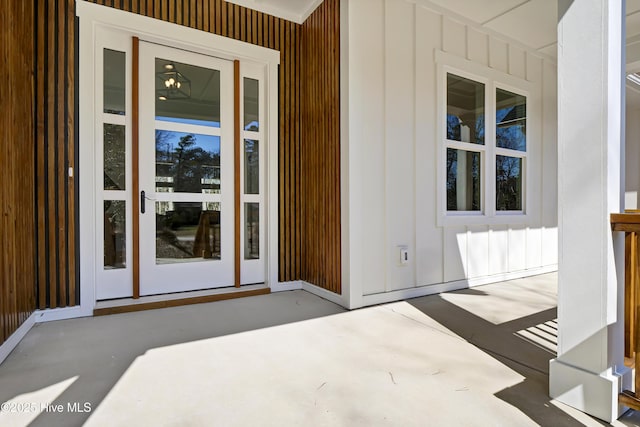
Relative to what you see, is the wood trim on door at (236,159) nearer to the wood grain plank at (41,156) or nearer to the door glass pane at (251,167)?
the door glass pane at (251,167)

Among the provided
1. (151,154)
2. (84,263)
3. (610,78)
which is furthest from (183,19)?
(610,78)

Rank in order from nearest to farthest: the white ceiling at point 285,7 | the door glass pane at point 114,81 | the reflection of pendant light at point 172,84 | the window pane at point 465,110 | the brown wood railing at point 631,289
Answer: the brown wood railing at point 631,289
the door glass pane at point 114,81
the reflection of pendant light at point 172,84
the white ceiling at point 285,7
the window pane at point 465,110

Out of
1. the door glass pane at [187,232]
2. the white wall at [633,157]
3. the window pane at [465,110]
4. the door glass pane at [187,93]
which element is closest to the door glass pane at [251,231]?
the door glass pane at [187,232]

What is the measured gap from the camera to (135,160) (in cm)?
310

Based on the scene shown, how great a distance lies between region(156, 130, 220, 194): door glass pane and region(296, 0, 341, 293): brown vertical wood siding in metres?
0.97

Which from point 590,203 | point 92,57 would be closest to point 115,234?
point 92,57

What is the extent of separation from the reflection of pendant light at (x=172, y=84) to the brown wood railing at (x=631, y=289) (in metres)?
3.50

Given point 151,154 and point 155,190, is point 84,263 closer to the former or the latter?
point 155,190

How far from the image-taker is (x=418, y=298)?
3.41 meters

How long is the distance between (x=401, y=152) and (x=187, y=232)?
233 centimetres

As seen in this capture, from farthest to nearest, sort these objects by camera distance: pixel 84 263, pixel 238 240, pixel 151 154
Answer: pixel 238 240
pixel 151 154
pixel 84 263

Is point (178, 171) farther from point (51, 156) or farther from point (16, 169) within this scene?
point (16, 169)

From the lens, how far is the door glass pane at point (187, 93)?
10.8ft

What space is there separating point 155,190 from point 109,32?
1457mm
